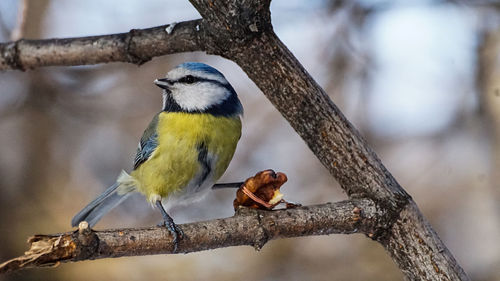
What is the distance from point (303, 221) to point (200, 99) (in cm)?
80

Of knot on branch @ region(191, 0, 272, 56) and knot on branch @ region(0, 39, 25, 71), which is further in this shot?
knot on branch @ region(0, 39, 25, 71)

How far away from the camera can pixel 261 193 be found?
1846 millimetres

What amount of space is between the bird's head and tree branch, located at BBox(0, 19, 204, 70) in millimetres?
175

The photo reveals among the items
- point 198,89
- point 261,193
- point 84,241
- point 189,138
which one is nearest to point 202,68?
point 198,89

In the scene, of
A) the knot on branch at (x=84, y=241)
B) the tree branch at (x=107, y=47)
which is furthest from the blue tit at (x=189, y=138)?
the knot on branch at (x=84, y=241)

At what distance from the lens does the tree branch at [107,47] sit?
2059mm

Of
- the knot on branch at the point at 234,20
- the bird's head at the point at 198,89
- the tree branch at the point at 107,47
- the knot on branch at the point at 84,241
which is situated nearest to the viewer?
the knot on branch at the point at 84,241

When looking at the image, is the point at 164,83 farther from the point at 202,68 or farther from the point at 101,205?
the point at 101,205

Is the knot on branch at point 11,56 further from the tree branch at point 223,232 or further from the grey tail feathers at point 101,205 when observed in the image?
the tree branch at point 223,232

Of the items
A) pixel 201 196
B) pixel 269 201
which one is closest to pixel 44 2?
pixel 201 196

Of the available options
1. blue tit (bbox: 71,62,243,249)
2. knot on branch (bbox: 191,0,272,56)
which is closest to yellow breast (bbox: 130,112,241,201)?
blue tit (bbox: 71,62,243,249)

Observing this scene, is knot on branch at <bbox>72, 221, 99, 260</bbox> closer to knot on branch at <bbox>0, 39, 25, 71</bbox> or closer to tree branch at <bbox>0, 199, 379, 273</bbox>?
tree branch at <bbox>0, 199, 379, 273</bbox>

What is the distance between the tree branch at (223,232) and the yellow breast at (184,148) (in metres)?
0.45

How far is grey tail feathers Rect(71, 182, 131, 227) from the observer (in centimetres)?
256
